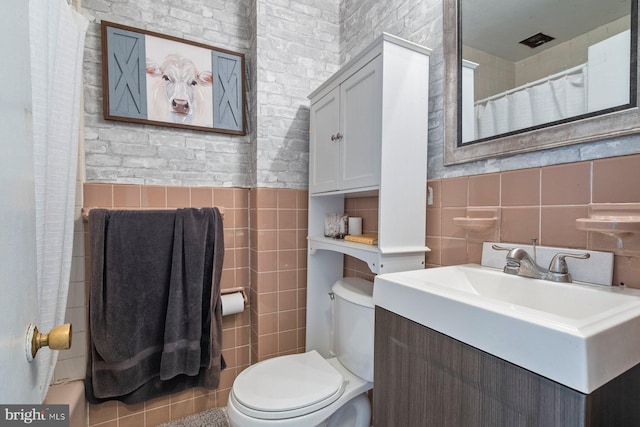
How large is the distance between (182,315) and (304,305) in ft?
2.37

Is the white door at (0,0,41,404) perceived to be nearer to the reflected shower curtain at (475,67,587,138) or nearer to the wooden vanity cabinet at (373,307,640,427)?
the wooden vanity cabinet at (373,307,640,427)

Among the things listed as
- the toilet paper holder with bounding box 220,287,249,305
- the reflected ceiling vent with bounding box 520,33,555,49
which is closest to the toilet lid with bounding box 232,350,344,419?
the toilet paper holder with bounding box 220,287,249,305

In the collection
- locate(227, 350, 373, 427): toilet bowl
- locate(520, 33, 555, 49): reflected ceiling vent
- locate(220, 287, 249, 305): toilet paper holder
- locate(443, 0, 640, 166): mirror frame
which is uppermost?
locate(520, 33, 555, 49): reflected ceiling vent

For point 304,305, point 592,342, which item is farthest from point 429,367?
point 304,305

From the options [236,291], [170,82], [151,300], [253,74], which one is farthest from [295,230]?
[170,82]

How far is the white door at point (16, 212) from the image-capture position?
36 cm

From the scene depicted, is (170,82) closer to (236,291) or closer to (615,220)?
(236,291)

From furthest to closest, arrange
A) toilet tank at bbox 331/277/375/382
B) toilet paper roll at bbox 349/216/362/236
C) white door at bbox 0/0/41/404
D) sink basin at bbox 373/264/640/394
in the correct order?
toilet paper roll at bbox 349/216/362/236 < toilet tank at bbox 331/277/375/382 < sink basin at bbox 373/264/640/394 < white door at bbox 0/0/41/404

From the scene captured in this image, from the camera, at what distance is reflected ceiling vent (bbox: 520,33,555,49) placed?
92 cm

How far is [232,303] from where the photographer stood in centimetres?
167

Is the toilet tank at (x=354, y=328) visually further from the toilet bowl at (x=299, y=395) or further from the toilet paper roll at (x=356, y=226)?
the toilet paper roll at (x=356, y=226)

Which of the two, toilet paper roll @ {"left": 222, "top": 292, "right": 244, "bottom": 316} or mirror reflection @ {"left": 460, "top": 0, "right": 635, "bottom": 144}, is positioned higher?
mirror reflection @ {"left": 460, "top": 0, "right": 635, "bottom": 144}

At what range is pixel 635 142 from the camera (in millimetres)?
730

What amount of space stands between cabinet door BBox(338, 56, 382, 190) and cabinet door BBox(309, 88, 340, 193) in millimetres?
59
